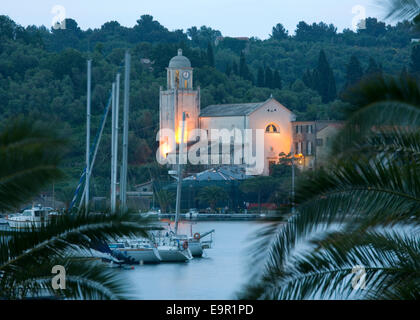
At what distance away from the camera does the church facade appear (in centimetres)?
9331

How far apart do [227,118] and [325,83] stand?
18783 millimetres

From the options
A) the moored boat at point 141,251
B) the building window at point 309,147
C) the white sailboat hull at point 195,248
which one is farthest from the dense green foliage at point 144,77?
the moored boat at point 141,251

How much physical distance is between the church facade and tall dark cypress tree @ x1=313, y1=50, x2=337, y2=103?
1261 cm

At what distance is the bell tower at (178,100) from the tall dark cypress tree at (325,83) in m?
17.4

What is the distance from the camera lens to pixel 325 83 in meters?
110

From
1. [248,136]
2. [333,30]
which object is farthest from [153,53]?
[333,30]

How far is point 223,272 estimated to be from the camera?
41.5m

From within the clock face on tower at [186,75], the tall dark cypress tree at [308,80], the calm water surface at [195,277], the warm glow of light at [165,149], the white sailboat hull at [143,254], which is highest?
the tall dark cypress tree at [308,80]

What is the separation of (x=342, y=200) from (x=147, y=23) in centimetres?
16233

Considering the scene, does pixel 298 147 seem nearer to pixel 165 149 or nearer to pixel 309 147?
pixel 309 147

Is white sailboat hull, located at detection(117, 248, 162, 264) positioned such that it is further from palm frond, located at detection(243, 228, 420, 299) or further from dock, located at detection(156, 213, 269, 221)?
dock, located at detection(156, 213, 269, 221)

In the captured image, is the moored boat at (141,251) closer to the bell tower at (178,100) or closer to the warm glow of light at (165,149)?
the bell tower at (178,100)

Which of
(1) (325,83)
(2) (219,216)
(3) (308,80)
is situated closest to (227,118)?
(2) (219,216)

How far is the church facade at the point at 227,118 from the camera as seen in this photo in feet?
306
